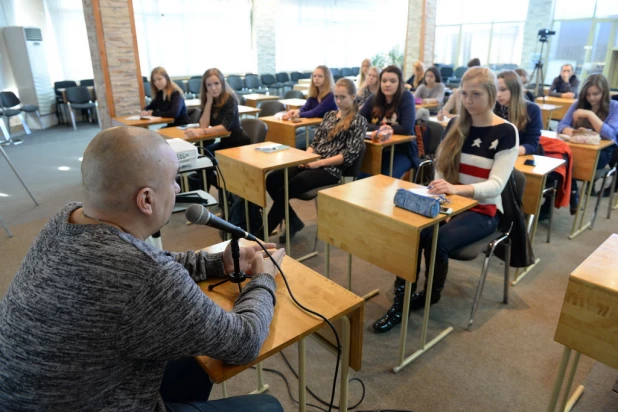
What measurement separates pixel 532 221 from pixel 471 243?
92 centimetres

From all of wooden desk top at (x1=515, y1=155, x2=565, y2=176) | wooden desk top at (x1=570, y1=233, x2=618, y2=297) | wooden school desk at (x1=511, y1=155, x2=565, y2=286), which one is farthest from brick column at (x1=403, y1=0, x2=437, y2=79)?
wooden desk top at (x1=570, y1=233, x2=618, y2=297)

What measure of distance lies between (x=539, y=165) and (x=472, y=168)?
2.65 feet

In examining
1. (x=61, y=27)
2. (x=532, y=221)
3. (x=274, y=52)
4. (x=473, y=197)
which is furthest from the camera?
(x=274, y=52)

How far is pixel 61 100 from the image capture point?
27.3 feet

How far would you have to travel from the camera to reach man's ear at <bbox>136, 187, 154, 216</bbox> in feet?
2.92

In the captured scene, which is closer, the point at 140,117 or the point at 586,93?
the point at 586,93

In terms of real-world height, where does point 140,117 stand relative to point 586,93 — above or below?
below

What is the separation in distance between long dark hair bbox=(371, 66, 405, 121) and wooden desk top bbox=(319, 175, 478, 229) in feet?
5.10

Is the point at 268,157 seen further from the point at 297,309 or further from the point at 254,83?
the point at 254,83

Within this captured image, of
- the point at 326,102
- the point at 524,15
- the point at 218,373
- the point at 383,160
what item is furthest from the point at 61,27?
the point at 524,15

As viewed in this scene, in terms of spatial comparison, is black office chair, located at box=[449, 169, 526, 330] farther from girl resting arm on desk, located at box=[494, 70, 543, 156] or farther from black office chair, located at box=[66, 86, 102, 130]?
black office chair, located at box=[66, 86, 102, 130]

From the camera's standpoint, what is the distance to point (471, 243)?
2225mm

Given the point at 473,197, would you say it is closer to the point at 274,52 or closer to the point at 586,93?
the point at 586,93

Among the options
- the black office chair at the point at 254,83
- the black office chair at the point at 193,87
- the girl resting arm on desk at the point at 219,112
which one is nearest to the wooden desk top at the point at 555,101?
the girl resting arm on desk at the point at 219,112
